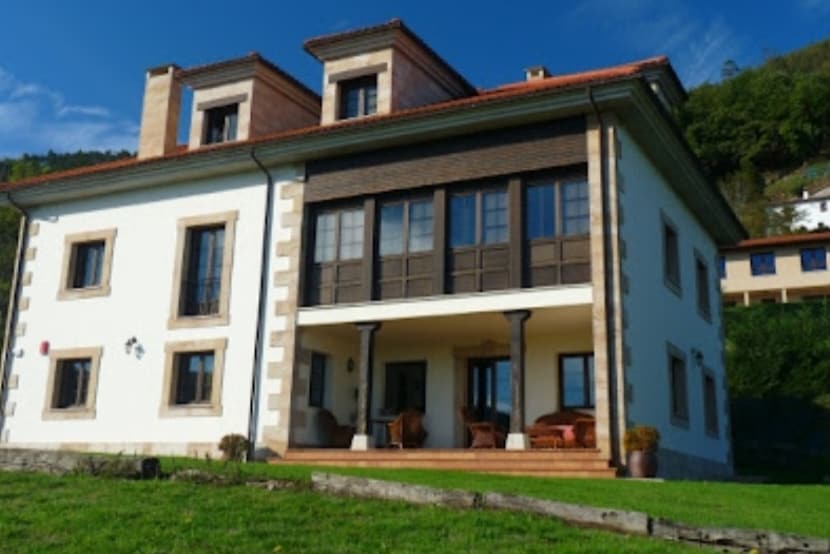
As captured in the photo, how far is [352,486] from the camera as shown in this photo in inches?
421

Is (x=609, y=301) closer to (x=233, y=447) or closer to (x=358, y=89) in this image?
(x=233, y=447)

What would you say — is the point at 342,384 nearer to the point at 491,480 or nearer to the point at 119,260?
the point at 119,260

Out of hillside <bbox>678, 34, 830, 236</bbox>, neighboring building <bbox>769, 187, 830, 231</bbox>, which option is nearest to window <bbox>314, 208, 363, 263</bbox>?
neighboring building <bbox>769, 187, 830, 231</bbox>

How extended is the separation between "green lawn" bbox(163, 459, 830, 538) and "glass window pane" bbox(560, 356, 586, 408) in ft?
15.7

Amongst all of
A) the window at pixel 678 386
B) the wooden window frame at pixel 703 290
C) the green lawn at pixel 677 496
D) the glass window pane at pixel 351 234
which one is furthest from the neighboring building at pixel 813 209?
the green lawn at pixel 677 496

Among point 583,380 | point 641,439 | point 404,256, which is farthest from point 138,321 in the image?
point 641,439

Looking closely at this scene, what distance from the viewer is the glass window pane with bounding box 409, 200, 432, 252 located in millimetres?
17672

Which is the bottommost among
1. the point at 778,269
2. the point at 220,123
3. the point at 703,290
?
the point at 703,290

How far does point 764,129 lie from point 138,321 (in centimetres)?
7099

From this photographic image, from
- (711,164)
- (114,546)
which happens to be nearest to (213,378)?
(114,546)

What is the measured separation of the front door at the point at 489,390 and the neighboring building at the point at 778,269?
97.7 ft

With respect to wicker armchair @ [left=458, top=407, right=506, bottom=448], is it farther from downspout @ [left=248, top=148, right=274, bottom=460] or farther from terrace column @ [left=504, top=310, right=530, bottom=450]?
downspout @ [left=248, top=148, right=274, bottom=460]

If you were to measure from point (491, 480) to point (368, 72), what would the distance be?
34.7 ft

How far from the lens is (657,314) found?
17.6m
